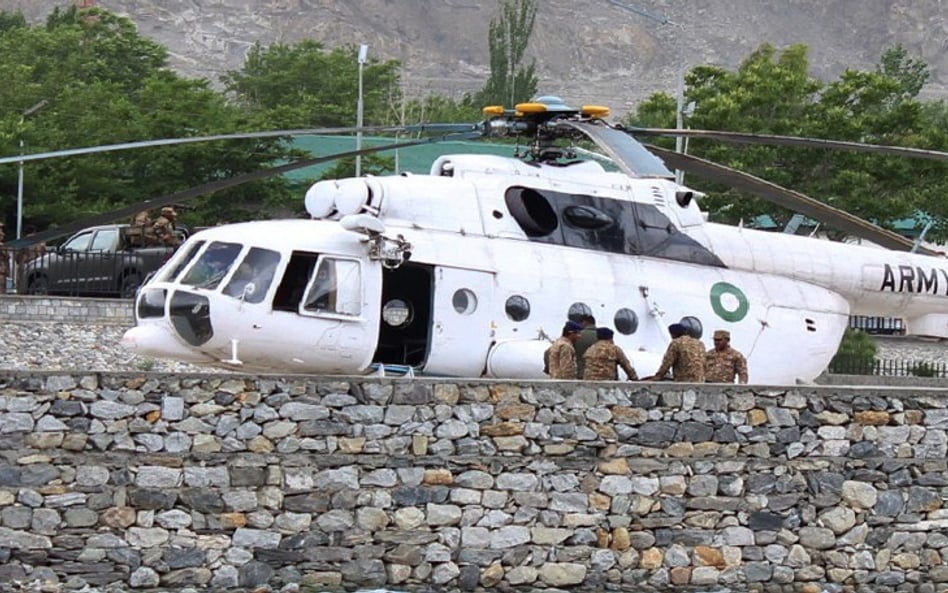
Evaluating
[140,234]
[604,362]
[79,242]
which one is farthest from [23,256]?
[604,362]

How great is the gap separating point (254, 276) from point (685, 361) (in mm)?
4207

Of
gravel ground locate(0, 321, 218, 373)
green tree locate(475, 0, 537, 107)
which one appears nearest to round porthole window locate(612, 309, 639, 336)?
gravel ground locate(0, 321, 218, 373)

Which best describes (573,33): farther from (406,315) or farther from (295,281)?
(295,281)

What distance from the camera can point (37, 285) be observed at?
110 feet

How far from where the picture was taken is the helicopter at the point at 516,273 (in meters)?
17.8

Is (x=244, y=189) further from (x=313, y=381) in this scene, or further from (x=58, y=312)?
(x=313, y=381)

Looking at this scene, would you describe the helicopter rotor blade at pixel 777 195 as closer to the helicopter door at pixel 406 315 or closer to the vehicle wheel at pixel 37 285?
the helicopter door at pixel 406 315

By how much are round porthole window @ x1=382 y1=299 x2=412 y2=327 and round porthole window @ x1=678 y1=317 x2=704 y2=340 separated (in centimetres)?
309

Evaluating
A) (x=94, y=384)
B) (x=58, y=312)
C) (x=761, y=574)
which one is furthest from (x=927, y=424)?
(x=58, y=312)

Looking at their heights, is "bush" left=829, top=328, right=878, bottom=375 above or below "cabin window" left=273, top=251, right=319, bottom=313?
below

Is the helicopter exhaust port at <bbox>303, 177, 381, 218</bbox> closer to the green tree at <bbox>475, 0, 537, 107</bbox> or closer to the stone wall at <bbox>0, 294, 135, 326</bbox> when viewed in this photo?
the stone wall at <bbox>0, 294, 135, 326</bbox>

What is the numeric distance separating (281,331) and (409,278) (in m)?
1.60

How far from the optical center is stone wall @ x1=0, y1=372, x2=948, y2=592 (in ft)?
46.8

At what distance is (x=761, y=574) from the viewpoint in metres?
15.8
